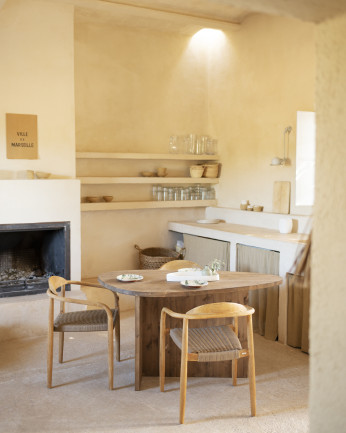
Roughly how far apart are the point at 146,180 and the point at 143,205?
317 millimetres

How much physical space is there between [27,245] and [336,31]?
186 inches

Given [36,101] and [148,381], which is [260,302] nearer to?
[148,381]

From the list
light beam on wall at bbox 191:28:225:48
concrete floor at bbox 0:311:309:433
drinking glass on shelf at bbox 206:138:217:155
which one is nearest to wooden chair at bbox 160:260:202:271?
concrete floor at bbox 0:311:309:433

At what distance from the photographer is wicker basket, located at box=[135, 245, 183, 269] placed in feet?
19.6

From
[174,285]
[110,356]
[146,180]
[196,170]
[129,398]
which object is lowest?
[129,398]

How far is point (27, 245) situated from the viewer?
5.50 metres

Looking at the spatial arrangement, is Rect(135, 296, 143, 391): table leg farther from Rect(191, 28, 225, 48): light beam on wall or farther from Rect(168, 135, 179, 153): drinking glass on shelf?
Rect(191, 28, 225, 48): light beam on wall

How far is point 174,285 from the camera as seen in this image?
12.2 feet

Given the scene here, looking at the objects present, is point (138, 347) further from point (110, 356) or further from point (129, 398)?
point (129, 398)

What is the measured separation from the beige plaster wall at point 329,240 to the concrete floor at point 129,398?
1.90m

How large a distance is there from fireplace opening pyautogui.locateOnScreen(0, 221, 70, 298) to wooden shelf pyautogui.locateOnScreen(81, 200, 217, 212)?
66 cm

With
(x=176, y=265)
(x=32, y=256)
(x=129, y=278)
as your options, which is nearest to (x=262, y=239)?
(x=176, y=265)

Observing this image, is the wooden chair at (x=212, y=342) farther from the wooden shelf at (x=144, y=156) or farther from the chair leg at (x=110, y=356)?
the wooden shelf at (x=144, y=156)

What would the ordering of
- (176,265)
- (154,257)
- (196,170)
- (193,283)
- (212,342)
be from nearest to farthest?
(212,342), (193,283), (176,265), (154,257), (196,170)
